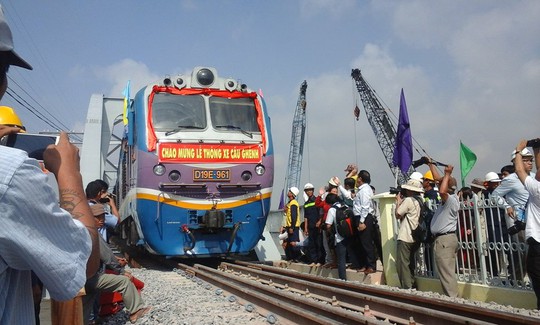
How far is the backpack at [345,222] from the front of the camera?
7898 millimetres

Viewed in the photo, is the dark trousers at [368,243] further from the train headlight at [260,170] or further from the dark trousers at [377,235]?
the train headlight at [260,170]

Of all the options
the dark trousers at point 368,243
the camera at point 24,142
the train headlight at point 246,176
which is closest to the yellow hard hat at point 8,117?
the camera at point 24,142

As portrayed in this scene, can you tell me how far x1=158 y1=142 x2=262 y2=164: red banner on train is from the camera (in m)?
8.77

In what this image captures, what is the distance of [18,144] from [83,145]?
36.0ft

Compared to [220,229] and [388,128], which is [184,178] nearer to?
[220,229]

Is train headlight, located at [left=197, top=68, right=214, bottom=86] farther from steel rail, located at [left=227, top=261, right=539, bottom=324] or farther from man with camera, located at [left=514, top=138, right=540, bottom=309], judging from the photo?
man with camera, located at [left=514, top=138, right=540, bottom=309]

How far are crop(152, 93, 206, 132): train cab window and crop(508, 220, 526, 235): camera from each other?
5.88 metres

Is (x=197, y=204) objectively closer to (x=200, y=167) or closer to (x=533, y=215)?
(x=200, y=167)

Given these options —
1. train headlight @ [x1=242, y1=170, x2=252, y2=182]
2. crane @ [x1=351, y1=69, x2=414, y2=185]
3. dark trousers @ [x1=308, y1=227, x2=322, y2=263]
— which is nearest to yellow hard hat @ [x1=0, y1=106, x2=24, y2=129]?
train headlight @ [x1=242, y1=170, x2=252, y2=182]

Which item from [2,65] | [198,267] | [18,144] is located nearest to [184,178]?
[198,267]

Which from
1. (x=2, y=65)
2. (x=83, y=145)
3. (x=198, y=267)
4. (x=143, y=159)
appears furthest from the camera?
(x=83, y=145)

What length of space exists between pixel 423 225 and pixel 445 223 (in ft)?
Result: 2.24

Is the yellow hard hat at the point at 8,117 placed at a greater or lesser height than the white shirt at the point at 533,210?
greater

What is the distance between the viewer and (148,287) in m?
7.39
